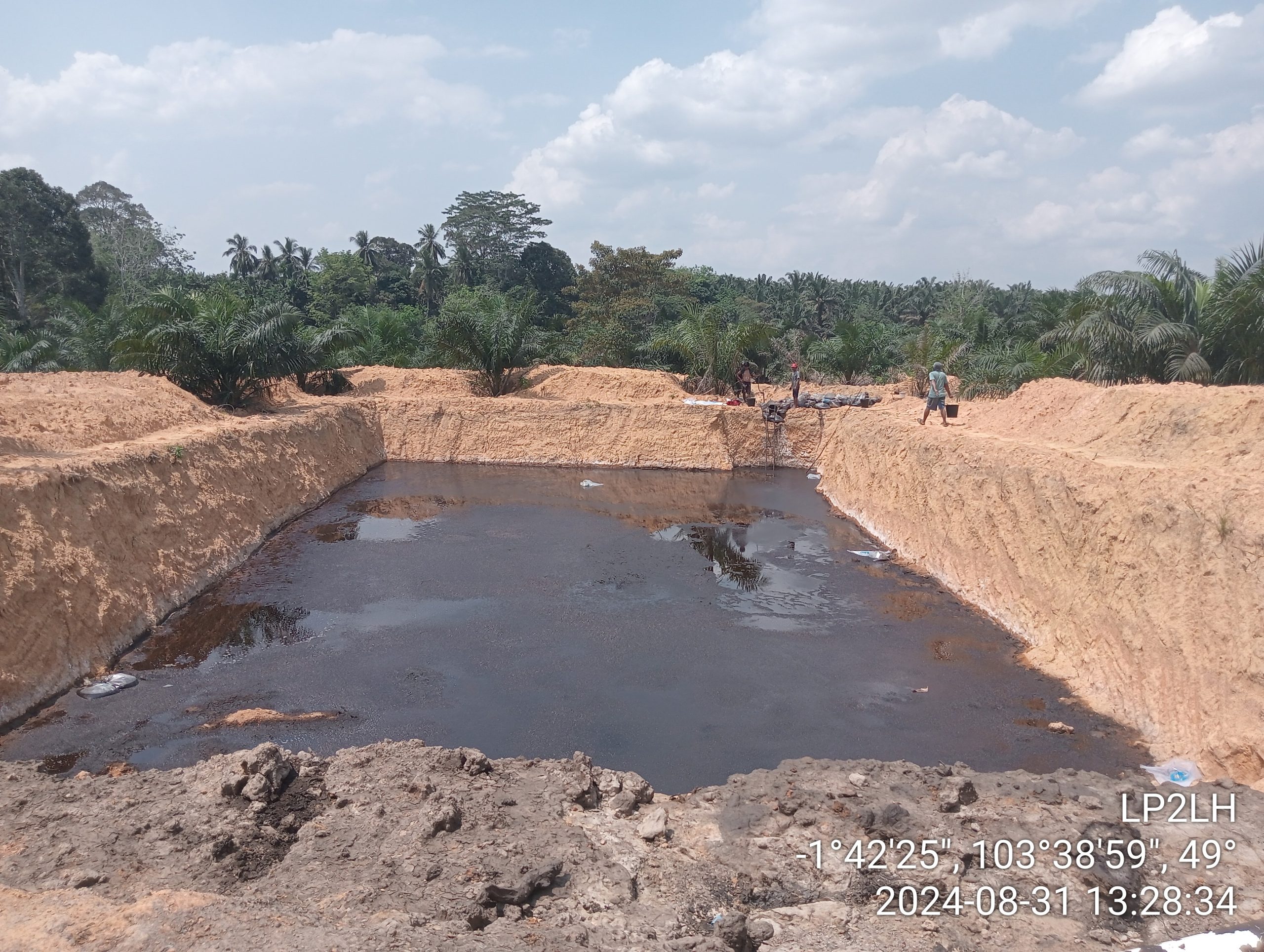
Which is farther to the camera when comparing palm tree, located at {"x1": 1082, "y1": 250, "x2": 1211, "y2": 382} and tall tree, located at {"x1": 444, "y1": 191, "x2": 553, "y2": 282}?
tall tree, located at {"x1": 444, "y1": 191, "x2": 553, "y2": 282}

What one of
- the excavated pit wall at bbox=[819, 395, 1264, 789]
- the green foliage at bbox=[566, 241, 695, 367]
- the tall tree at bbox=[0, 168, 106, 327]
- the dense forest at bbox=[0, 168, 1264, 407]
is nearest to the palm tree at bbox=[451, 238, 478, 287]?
the dense forest at bbox=[0, 168, 1264, 407]

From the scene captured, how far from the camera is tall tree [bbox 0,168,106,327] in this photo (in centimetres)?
3269

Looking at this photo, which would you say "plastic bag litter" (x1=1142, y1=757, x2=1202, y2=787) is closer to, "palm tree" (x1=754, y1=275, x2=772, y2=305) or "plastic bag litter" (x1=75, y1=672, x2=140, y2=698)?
"plastic bag litter" (x1=75, y1=672, x2=140, y2=698)

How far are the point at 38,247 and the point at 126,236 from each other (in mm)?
13616

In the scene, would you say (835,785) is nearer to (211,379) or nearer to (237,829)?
(237,829)

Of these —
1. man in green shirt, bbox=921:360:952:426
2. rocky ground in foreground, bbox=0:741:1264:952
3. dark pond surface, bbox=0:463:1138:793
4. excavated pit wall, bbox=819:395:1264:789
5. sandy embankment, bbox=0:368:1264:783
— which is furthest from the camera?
man in green shirt, bbox=921:360:952:426

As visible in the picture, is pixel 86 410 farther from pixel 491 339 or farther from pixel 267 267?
pixel 267 267

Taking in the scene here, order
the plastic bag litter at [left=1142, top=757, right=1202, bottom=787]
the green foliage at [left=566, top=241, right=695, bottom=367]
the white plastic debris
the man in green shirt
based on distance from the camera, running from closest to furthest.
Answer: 1. the plastic bag litter at [left=1142, top=757, right=1202, bottom=787]
2. the white plastic debris
3. the man in green shirt
4. the green foliage at [left=566, top=241, right=695, bottom=367]

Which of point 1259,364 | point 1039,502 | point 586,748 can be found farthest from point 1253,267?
point 586,748

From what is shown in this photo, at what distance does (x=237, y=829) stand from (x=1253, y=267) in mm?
14815

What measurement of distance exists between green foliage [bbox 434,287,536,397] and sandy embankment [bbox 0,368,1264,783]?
19.8ft

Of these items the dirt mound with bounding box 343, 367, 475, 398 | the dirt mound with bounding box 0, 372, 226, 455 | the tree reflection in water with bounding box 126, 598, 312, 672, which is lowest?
the tree reflection in water with bounding box 126, 598, 312, 672

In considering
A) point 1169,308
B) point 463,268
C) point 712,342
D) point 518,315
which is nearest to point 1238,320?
point 1169,308

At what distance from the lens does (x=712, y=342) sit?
24578 millimetres
